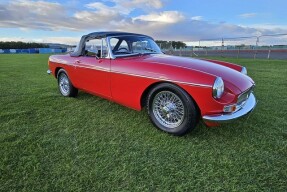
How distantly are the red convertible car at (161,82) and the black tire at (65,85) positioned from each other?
1.53 ft

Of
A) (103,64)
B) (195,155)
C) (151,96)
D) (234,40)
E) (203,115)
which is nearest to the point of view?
(195,155)

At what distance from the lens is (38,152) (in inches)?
108

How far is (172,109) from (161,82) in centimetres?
41

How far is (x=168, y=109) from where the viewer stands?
321cm

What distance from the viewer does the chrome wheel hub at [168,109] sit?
3.13 meters

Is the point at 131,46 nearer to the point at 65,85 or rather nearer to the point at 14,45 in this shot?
the point at 65,85

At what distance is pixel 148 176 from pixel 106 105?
2.44 meters

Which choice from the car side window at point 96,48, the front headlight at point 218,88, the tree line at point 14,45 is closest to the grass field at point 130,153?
the front headlight at point 218,88

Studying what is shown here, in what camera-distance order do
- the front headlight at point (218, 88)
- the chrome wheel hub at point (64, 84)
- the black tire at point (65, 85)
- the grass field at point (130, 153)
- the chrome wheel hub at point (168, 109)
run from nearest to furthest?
the grass field at point (130, 153)
the front headlight at point (218, 88)
the chrome wheel hub at point (168, 109)
the black tire at point (65, 85)
the chrome wheel hub at point (64, 84)

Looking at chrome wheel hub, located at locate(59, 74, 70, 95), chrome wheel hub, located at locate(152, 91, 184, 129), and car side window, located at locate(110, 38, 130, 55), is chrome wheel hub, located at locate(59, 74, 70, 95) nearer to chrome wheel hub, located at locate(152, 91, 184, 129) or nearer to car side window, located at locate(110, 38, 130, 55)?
car side window, located at locate(110, 38, 130, 55)

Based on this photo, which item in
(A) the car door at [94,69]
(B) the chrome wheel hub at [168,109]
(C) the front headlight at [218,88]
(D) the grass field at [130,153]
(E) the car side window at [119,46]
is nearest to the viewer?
(D) the grass field at [130,153]

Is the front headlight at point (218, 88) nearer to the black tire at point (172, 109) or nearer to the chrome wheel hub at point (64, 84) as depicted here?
the black tire at point (172, 109)

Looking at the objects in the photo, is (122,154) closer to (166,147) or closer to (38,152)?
(166,147)

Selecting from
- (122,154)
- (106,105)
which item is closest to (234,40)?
(106,105)
